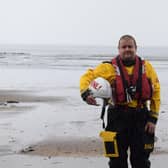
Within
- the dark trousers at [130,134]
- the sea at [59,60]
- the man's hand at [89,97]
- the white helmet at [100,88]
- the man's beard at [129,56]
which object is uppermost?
the man's beard at [129,56]

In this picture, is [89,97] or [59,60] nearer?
[89,97]

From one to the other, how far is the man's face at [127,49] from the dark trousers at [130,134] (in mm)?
545

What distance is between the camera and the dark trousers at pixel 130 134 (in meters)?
5.45

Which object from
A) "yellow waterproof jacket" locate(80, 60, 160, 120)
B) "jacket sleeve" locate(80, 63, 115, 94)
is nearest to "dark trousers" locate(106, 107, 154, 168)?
"yellow waterproof jacket" locate(80, 60, 160, 120)

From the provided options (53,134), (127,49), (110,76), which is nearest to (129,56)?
(127,49)

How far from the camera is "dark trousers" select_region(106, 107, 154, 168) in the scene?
17.9ft

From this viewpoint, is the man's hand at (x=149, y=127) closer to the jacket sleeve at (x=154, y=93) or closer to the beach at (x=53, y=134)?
the jacket sleeve at (x=154, y=93)

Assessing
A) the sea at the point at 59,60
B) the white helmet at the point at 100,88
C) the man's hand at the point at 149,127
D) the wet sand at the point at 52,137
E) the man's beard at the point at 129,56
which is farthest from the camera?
the sea at the point at 59,60

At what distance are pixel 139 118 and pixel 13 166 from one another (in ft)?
10.4

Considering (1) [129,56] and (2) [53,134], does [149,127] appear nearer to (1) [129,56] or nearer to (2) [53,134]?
(1) [129,56]

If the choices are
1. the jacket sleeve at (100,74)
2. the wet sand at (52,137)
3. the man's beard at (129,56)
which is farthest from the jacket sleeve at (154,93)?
the wet sand at (52,137)

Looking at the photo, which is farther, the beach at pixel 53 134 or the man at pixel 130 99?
the beach at pixel 53 134

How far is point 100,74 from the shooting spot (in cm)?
543

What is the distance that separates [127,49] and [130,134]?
35.8 inches
